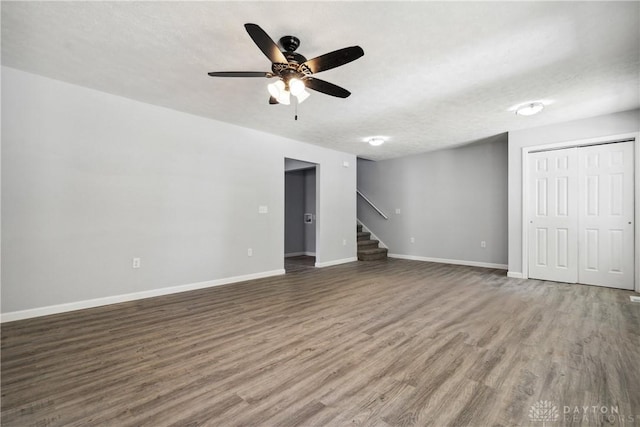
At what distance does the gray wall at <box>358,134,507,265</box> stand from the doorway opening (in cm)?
151

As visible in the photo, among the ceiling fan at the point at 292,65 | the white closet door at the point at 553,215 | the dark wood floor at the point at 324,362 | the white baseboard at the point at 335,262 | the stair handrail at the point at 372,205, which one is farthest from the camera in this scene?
the stair handrail at the point at 372,205

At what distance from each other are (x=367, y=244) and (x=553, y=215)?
12.7ft

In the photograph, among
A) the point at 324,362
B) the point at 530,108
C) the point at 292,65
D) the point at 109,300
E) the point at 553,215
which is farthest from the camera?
the point at 553,215

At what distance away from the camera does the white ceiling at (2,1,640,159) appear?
6.86 ft

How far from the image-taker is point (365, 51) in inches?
101

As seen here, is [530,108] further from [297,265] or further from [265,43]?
[297,265]

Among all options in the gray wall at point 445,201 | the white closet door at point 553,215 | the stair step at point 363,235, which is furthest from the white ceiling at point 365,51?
the stair step at point 363,235

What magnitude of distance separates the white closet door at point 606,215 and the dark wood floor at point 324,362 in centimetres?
79

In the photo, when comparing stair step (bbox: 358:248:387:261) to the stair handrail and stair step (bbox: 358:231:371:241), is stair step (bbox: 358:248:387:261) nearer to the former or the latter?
stair step (bbox: 358:231:371:241)

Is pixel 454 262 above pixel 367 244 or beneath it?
beneath

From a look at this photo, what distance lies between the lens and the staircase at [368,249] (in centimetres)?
699

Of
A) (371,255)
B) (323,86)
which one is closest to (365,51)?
(323,86)

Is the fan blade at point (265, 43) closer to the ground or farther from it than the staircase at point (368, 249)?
farther from it

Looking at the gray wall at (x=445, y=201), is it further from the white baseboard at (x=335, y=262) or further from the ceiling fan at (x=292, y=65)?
the ceiling fan at (x=292, y=65)
